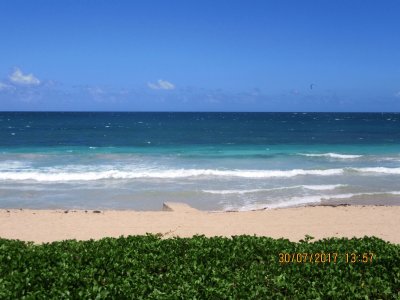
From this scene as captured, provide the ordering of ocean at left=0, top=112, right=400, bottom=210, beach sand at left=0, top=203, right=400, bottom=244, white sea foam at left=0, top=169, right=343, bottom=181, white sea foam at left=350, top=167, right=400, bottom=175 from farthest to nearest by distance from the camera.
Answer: white sea foam at left=350, top=167, right=400, bottom=175, white sea foam at left=0, top=169, right=343, bottom=181, ocean at left=0, top=112, right=400, bottom=210, beach sand at left=0, top=203, right=400, bottom=244

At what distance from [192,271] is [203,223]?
19.0 ft

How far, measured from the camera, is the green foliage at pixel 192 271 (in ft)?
18.6

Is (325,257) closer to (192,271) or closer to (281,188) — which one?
(192,271)

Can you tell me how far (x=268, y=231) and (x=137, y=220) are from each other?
148 inches

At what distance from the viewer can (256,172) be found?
79.6 ft

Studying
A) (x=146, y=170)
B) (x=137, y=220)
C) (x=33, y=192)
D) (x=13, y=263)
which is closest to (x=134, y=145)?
(x=146, y=170)

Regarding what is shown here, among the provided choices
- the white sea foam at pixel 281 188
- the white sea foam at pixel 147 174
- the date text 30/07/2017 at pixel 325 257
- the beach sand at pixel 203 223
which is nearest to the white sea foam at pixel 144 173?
the white sea foam at pixel 147 174

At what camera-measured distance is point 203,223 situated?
1224 cm

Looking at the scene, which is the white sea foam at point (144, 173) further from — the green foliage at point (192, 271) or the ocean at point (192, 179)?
the green foliage at point (192, 271)

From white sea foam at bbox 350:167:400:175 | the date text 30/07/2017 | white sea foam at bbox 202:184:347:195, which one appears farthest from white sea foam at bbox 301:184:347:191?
the date text 30/07/2017

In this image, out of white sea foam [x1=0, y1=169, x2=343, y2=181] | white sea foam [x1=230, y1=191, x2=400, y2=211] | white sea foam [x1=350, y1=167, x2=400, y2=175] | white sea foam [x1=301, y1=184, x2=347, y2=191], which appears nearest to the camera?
white sea foam [x1=230, y1=191, x2=400, y2=211]

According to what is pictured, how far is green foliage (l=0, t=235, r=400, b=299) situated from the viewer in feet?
18.6

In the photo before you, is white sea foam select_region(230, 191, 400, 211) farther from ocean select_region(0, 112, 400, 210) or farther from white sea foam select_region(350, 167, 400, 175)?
white sea foam select_region(350, 167, 400, 175)

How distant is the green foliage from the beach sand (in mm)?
3312
